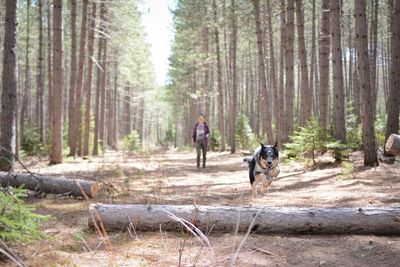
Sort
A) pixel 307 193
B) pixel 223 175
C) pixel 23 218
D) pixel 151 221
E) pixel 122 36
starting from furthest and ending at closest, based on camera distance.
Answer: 1. pixel 122 36
2. pixel 223 175
3. pixel 307 193
4. pixel 151 221
5. pixel 23 218

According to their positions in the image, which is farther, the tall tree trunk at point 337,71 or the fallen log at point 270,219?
the tall tree trunk at point 337,71

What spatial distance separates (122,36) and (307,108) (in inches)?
518

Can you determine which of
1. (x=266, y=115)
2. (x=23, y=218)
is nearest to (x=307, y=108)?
(x=266, y=115)

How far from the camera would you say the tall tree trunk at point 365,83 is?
10.8m

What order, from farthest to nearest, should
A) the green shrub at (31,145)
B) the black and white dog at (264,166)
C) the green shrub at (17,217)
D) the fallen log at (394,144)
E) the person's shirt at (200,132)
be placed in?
the green shrub at (31,145) < the person's shirt at (200,132) < the fallen log at (394,144) < the black and white dog at (264,166) < the green shrub at (17,217)

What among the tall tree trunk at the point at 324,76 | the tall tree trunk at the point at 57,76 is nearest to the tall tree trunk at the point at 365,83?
the tall tree trunk at the point at 324,76

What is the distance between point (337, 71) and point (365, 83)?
213 cm

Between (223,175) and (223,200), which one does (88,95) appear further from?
(223,200)

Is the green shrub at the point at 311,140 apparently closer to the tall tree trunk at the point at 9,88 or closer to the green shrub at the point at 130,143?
the tall tree trunk at the point at 9,88

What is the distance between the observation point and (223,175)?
12.9 meters

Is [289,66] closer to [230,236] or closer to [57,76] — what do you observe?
[57,76]

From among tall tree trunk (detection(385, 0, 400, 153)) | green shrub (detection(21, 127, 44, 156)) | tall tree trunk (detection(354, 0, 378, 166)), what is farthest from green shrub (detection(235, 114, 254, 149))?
tall tree trunk (detection(354, 0, 378, 166))

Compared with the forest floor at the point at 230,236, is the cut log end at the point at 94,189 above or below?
above

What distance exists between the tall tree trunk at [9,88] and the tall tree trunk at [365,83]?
8.42 meters
